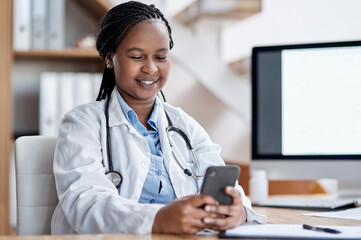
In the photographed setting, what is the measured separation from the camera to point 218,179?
0.99m

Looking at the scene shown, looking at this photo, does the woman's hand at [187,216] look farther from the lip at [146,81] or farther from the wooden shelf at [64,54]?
the wooden shelf at [64,54]

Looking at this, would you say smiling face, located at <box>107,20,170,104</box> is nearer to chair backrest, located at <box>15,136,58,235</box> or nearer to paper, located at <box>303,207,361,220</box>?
chair backrest, located at <box>15,136,58,235</box>

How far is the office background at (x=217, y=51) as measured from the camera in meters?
2.64

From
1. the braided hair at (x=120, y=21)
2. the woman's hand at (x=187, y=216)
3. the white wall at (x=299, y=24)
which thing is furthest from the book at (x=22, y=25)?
the woman's hand at (x=187, y=216)

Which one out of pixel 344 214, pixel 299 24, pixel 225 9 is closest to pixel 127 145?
pixel 344 214

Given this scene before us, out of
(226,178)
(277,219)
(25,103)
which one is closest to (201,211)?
(226,178)

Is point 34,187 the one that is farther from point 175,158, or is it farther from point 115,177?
point 175,158

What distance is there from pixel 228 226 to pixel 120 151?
14.0 inches

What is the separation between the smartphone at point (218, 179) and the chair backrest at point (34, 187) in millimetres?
528

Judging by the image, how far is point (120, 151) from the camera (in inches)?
50.8

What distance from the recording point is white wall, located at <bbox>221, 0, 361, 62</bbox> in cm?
288

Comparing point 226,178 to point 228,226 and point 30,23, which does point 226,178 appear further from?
point 30,23

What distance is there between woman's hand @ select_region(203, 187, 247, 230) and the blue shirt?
0.29 m

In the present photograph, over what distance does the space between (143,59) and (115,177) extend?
0.28 m
